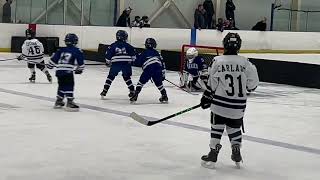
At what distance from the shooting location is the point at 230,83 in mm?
4504

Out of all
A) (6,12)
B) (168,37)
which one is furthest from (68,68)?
(168,37)

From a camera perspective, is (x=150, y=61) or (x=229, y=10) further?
(x=229, y=10)

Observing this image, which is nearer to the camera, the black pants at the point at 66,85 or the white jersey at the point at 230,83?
the white jersey at the point at 230,83

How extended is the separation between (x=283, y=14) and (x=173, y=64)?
440 inches

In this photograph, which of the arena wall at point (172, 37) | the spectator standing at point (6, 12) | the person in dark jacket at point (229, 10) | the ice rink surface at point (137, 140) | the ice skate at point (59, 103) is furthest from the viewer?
the person in dark jacket at point (229, 10)

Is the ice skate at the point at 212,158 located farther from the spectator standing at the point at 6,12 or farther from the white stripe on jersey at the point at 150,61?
the spectator standing at the point at 6,12

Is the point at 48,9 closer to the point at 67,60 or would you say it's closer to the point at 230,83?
the point at 67,60

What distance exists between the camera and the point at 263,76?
12148 mm

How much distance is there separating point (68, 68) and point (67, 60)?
0.30 ft

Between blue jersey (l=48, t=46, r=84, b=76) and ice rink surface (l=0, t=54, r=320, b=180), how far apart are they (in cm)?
49

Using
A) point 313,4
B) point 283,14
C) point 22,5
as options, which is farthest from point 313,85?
point 313,4

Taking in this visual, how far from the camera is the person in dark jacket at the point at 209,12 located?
2088 cm

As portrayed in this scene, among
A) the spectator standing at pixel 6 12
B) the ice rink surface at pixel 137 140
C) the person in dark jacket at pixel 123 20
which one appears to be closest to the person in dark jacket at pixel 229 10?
the person in dark jacket at pixel 123 20

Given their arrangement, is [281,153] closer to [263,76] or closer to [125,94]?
[125,94]
